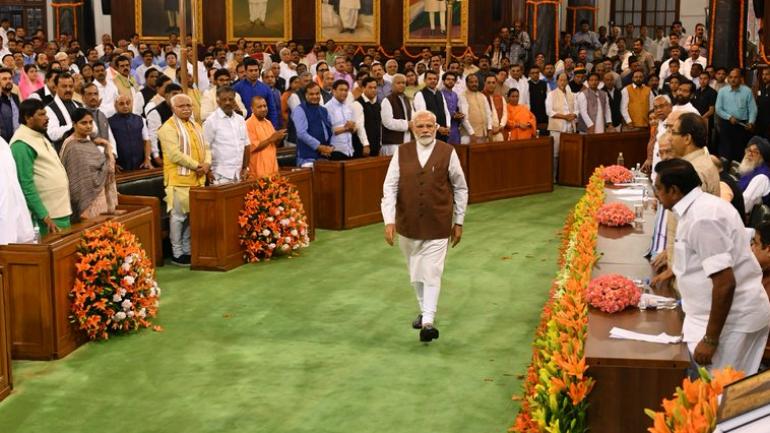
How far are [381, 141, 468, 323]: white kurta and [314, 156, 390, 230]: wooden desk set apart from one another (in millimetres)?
4537

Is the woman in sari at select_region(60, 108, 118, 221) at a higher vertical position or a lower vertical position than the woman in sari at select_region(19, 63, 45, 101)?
lower

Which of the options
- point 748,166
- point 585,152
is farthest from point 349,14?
point 748,166

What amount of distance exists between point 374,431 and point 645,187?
5.29 m

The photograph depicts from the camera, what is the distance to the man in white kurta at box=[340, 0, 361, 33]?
2478 centimetres

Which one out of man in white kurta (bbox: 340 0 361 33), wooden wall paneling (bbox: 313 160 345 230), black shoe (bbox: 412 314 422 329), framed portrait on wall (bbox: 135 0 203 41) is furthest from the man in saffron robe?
framed portrait on wall (bbox: 135 0 203 41)

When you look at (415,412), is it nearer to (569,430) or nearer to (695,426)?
(569,430)

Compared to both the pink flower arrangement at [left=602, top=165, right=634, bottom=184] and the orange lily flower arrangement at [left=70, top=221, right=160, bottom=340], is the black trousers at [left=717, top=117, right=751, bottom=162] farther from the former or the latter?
the orange lily flower arrangement at [left=70, top=221, right=160, bottom=340]

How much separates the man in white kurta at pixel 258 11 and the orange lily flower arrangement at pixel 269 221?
49.7 feet

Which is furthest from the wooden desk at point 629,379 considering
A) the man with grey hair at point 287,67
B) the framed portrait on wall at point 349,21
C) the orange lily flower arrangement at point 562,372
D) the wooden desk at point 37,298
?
→ the framed portrait on wall at point 349,21

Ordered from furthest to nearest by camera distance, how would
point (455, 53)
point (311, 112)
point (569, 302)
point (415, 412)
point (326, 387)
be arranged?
point (455, 53) < point (311, 112) < point (326, 387) < point (415, 412) < point (569, 302)

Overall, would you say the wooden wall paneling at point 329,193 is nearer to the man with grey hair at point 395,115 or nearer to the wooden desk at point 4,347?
the man with grey hair at point 395,115

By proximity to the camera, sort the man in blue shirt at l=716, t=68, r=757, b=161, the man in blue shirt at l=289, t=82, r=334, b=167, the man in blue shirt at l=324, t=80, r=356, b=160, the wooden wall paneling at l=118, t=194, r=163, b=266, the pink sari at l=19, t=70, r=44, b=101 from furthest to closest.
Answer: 1. the man in blue shirt at l=716, t=68, r=757, b=161
2. the pink sari at l=19, t=70, r=44, b=101
3. the man in blue shirt at l=324, t=80, r=356, b=160
4. the man in blue shirt at l=289, t=82, r=334, b=167
5. the wooden wall paneling at l=118, t=194, r=163, b=266

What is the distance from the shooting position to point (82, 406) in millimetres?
6285

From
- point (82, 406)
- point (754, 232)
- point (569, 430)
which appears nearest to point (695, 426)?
point (569, 430)
